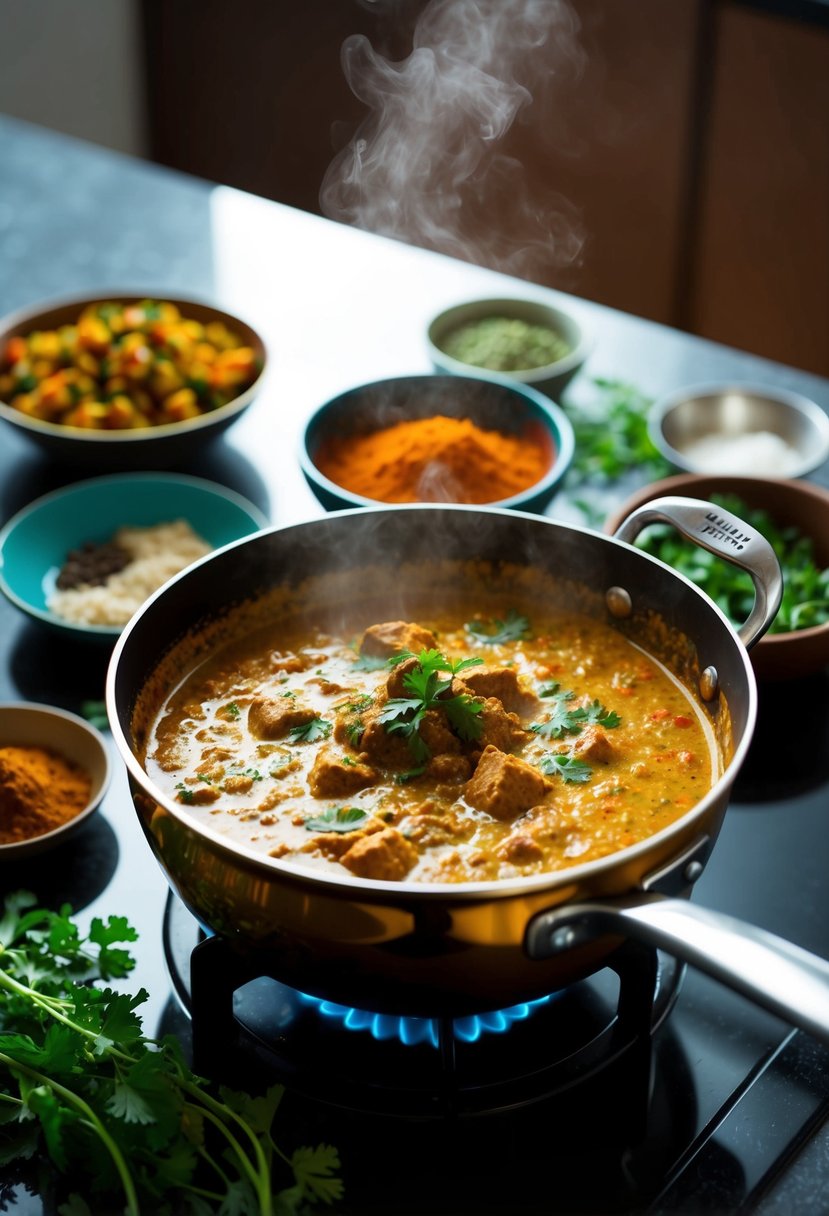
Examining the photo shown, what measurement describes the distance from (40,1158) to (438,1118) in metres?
0.40

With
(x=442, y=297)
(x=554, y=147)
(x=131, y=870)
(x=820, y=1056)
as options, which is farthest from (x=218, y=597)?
(x=554, y=147)

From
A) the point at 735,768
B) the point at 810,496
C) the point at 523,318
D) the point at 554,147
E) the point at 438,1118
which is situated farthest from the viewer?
the point at 554,147

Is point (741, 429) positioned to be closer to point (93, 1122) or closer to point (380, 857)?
point (380, 857)

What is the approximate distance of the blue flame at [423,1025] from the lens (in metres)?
1.40

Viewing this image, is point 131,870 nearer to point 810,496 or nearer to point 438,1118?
point 438,1118

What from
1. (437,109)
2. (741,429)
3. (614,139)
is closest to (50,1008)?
(741,429)

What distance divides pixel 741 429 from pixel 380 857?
4.49ft

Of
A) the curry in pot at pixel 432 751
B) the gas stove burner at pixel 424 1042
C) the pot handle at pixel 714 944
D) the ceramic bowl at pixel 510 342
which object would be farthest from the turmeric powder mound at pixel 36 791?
the ceramic bowl at pixel 510 342

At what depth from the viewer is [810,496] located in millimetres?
2074

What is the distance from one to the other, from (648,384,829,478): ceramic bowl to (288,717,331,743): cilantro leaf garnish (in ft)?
3.14

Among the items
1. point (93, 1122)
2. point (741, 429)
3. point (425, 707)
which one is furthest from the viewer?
point (741, 429)

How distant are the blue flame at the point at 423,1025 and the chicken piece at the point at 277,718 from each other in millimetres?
316

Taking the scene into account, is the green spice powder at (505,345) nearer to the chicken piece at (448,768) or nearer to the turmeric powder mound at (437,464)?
the turmeric powder mound at (437,464)

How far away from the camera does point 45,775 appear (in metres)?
1.72
